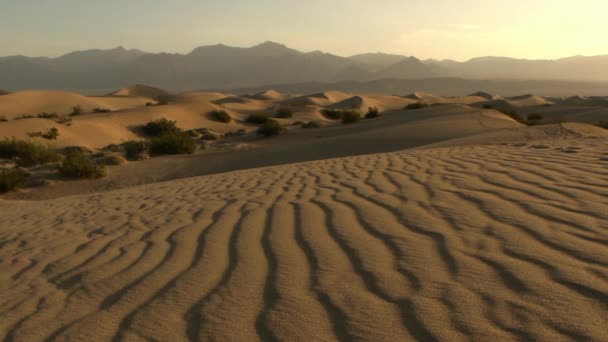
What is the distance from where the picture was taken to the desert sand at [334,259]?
2.34 meters

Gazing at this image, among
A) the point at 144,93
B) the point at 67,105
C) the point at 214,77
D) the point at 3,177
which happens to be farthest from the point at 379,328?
the point at 214,77

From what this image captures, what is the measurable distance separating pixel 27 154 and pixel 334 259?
1345cm

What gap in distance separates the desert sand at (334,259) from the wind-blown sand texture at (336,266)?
11 millimetres

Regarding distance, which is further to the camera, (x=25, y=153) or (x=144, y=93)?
(x=144, y=93)

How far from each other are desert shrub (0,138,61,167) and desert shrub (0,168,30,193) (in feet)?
10.6

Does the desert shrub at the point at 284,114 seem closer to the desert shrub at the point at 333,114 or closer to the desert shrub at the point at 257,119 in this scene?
the desert shrub at the point at 257,119

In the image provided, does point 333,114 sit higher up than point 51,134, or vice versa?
point 51,134

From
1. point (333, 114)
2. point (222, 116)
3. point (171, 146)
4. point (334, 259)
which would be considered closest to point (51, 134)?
point (171, 146)

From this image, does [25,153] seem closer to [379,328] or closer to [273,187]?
[273,187]

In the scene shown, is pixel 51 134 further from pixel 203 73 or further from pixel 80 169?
pixel 203 73

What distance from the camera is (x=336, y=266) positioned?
3.06 m

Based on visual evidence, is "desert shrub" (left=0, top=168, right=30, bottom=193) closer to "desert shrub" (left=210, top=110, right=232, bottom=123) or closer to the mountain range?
"desert shrub" (left=210, top=110, right=232, bottom=123)

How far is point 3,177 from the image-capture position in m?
10.4

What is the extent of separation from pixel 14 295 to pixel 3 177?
8.50 meters
